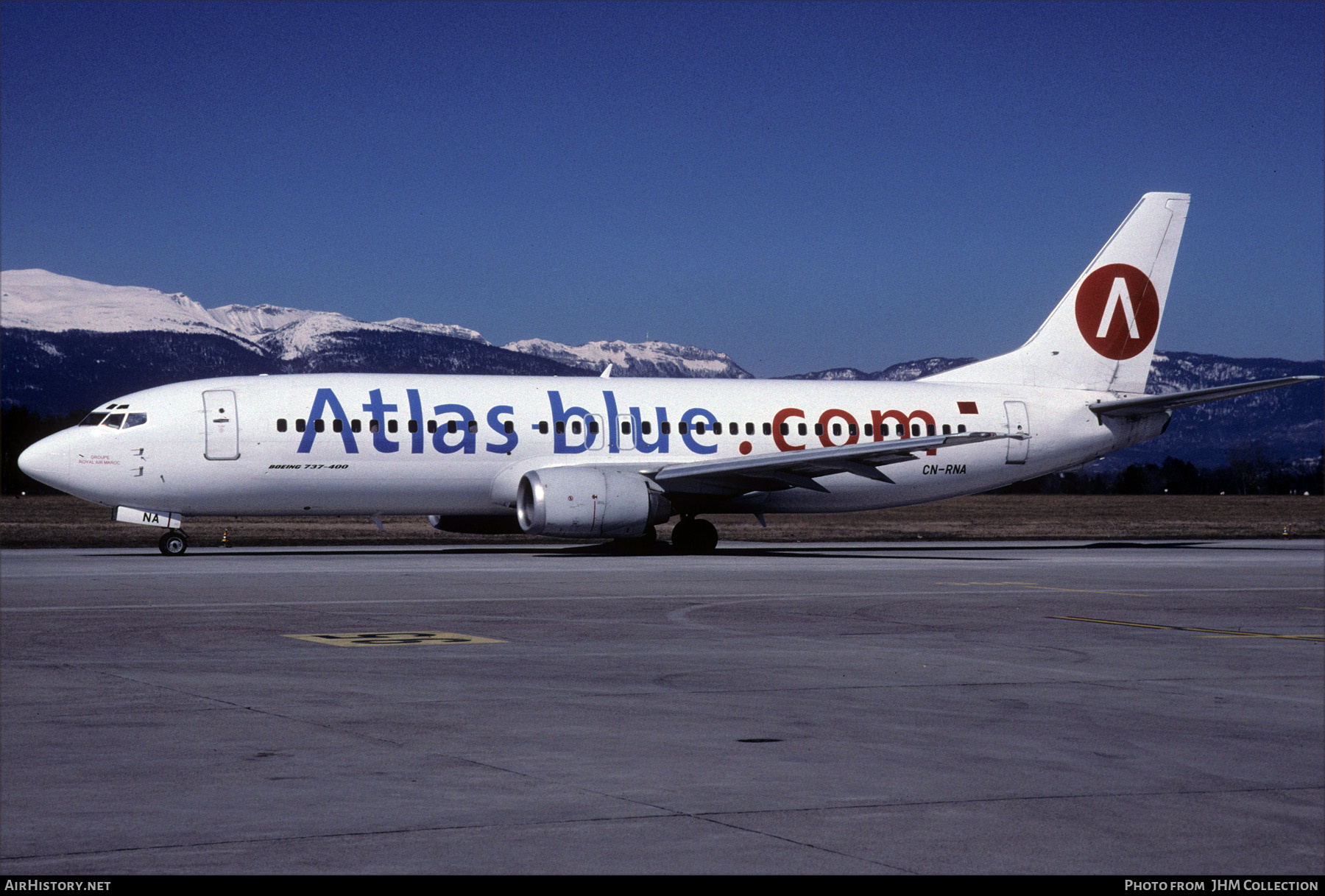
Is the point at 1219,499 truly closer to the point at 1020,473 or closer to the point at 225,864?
the point at 1020,473

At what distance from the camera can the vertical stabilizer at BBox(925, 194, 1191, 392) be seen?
39062mm

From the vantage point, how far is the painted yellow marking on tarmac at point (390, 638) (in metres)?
14.6

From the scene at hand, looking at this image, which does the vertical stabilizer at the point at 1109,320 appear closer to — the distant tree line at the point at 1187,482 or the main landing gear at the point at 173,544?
the main landing gear at the point at 173,544

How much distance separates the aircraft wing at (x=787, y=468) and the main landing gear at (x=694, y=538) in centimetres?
115

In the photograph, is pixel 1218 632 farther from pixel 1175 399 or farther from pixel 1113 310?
pixel 1113 310

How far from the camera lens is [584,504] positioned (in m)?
30.9

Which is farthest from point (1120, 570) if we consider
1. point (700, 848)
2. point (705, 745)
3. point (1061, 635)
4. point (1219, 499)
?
point (1219, 499)

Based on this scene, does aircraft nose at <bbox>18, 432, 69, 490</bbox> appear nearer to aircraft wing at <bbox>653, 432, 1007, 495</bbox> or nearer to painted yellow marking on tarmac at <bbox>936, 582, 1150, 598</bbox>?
aircraft wing at <bbox>653, 432, 1007, 495</bbox>

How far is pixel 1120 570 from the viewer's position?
90.0ft

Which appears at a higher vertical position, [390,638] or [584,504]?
[584,504]

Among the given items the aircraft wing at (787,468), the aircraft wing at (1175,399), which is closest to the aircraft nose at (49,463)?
the aircraft wing at (787,468)

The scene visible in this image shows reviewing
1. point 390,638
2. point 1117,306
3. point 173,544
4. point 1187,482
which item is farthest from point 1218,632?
point 1187,482

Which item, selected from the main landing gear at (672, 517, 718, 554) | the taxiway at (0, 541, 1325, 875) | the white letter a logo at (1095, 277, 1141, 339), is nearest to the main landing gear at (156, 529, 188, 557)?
the main landing gear at (672, 517, 718, 554)

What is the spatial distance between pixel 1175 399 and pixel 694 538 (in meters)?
12.4
